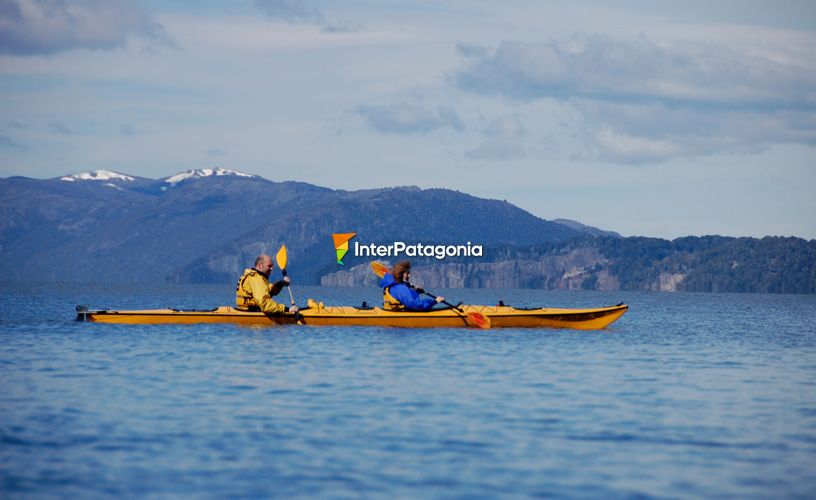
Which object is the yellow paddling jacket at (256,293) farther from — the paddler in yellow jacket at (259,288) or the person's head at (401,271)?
the person's head at (401,271)

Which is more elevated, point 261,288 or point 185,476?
point 261,288

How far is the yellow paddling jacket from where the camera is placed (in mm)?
37688

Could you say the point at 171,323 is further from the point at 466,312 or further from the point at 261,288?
the point at 466,312

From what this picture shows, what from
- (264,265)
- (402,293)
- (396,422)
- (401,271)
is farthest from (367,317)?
(396,422)

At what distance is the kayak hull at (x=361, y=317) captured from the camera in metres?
39.5

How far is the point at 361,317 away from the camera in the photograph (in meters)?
39.9

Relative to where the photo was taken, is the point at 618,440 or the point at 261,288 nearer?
the point at 618,440

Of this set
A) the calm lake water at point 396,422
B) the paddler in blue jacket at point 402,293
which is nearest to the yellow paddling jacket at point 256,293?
the paddler in blue jacket at point 402,293

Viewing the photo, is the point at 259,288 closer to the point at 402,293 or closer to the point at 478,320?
the point at 402,293

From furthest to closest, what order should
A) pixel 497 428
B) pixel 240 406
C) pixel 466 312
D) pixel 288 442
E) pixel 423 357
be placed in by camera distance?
pixel 466 312
pixel 423 357
pixel 240 406
pixel 497 428
pixel 288 442

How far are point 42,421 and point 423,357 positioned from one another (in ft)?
43.1

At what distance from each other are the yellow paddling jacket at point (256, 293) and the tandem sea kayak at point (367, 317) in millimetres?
589

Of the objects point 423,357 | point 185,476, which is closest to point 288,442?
point 185,476

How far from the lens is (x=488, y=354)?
104 feet
